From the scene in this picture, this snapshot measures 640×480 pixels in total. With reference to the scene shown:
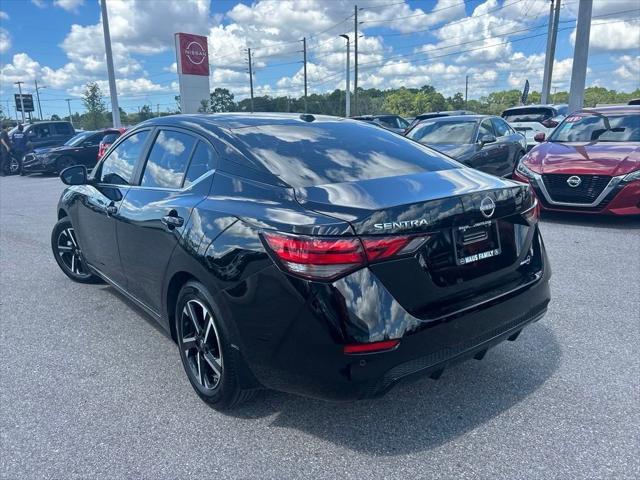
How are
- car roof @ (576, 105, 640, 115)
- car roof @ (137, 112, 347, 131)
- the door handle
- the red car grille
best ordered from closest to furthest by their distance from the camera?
1. the door handle
2. car roof @ (137, 112, 347, 131)
3. the red car grille
4. car roof @ (576, 105, 640, 115)

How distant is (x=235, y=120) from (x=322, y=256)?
5.01 feet

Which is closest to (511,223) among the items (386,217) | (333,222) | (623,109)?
(386,217)

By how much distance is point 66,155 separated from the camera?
19.0m

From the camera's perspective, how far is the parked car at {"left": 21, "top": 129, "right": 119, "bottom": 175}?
18.7m

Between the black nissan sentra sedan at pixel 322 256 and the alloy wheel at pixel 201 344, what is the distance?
0.03 ft

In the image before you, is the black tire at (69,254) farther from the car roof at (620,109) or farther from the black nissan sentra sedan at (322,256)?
the car roof at (620,109)

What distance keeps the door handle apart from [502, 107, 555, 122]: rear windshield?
50.4ft

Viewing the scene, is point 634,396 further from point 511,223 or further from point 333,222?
point 333,222

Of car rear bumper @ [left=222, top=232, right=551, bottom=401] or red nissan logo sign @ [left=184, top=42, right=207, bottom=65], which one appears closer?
car rear bumper @ [left=222, top=232, right=551, bottom=401]

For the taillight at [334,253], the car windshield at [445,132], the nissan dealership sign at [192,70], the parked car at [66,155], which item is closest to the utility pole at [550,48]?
the car windshield at [445,132]

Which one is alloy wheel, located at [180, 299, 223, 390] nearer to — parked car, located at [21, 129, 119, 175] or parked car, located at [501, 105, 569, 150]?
parked car, located at [501, 105, 569, 150]

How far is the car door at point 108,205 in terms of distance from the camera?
3816 millimetres

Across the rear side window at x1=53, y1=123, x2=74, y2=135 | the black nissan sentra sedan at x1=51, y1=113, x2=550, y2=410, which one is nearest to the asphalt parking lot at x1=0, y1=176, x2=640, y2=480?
the black nissan sentra sedan at x1=51, y1=113, x2=550, y2=410

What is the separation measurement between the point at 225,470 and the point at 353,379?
0.77 m
